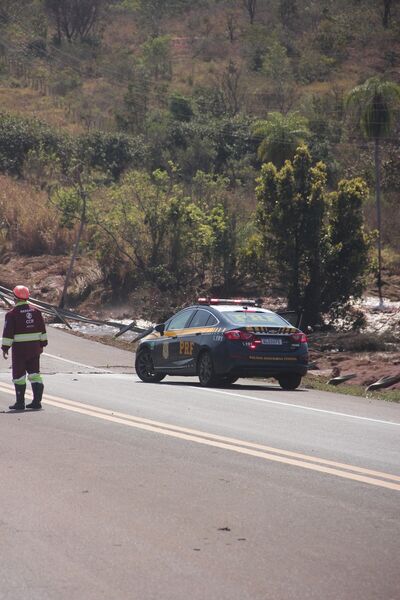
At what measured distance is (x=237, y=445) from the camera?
11.1 metres

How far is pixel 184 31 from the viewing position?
10400 centimetres

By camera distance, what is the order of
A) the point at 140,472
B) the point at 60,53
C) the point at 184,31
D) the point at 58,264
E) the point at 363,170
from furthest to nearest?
1. the point at 184,31
2. the point at 60,53
3. the point at 363,170
4. the point at 58,264
5. the point at 140,472

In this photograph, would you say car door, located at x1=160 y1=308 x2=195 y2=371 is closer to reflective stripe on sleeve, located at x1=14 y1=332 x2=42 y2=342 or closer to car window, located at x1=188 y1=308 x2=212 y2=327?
car window, located at x1=188 y1=308 x2=212 y2=327

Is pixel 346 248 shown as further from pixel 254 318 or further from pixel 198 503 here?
pixel 198 503

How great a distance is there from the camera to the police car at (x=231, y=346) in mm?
18578

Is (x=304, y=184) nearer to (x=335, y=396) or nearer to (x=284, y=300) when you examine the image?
(x=284, y=300)

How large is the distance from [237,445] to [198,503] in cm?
280

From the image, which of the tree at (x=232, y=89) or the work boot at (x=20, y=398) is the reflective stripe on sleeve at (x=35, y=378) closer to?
the work boot at (x=20, y=398)

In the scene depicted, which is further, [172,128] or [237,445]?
[172,128]

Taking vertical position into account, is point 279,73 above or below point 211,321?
above

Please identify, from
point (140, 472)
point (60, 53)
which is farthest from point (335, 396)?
point (60, 53)

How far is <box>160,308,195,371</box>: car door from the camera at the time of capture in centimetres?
1986

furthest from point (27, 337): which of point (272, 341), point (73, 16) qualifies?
point (73, 16)

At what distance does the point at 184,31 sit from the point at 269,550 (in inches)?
3975
